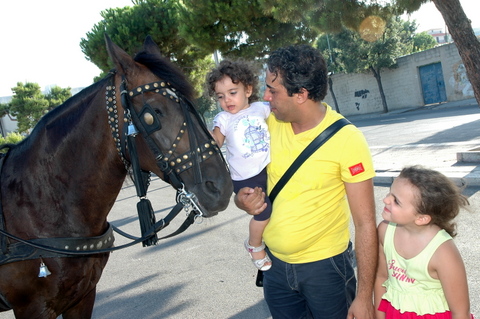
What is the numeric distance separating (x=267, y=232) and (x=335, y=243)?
0.37 m

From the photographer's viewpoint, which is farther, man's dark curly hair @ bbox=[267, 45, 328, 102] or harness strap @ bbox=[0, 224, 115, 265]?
harness strap @ bbox=[0, 224, 115, 265]

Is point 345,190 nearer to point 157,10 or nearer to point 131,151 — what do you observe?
point 131,151

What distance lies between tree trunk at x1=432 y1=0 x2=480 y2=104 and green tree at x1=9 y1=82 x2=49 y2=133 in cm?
3544

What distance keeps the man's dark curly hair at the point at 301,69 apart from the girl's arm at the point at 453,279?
96 cm

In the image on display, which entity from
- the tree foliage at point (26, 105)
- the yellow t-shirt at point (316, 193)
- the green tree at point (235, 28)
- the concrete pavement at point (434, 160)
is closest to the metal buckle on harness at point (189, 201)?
the yellow t-shirt at point (316, 193)

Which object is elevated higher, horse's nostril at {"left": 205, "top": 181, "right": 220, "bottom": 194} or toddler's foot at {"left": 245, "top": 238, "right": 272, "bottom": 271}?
horse's nostril at {"left": 205, "top": 181, "right": 220, "bottom": 194}

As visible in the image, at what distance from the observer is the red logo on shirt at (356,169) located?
199 cm

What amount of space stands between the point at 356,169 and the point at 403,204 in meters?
0.27

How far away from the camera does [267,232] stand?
2311mm

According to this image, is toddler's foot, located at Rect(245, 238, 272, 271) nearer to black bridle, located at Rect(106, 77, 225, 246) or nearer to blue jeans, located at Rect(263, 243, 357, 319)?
blue jeans, located at Rect(263, 243, 357, 319)

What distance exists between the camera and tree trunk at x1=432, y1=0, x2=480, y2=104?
23.2ft

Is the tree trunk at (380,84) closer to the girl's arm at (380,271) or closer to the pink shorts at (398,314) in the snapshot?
the girl's arm at (380,271)

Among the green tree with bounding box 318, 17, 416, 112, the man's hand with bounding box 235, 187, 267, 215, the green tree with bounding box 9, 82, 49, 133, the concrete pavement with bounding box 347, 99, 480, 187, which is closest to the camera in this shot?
the man's hand with bounding box 235, 187, 267, 215

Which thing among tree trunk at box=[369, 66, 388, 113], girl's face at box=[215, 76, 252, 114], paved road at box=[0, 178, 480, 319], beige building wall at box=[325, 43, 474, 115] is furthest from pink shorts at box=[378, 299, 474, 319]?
tree trunk at box=[369, 66, 388, 113]
